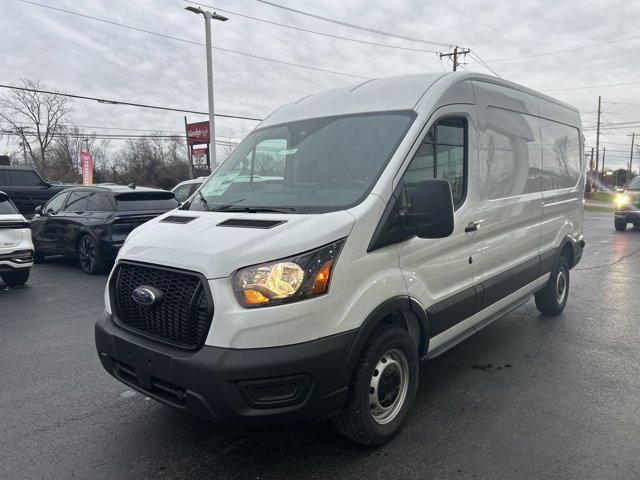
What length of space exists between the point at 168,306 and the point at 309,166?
1.36 metres

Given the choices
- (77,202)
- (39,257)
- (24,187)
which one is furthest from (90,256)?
(24,187)

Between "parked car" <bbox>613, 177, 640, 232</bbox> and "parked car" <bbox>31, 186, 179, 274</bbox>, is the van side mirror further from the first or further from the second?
"parked car" <bbox>613, 177, 640, 232</bbox>

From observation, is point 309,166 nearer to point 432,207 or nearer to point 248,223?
point 248,223

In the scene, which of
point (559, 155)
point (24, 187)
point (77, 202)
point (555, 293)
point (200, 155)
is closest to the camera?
point (559, 155)

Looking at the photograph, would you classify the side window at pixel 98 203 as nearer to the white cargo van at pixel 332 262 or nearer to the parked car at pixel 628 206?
the white cargo van at pixel 332 262

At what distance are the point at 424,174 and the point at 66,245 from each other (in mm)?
8535

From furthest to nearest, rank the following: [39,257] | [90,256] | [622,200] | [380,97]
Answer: [622,200], [39,257], [90,256], [380,97]

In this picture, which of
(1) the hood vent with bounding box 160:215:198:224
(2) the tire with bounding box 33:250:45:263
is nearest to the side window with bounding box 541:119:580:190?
(1) the hood vent with bounding box 160:215:198:224

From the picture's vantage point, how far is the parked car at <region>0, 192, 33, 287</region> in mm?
7391

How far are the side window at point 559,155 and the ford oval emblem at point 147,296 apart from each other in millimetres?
4097

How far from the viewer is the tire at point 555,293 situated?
577cm

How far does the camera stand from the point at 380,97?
353 cm

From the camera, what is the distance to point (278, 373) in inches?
96.0

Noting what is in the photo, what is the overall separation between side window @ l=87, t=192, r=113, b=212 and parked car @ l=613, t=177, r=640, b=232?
15247 mm
